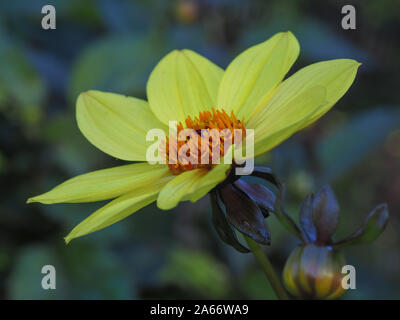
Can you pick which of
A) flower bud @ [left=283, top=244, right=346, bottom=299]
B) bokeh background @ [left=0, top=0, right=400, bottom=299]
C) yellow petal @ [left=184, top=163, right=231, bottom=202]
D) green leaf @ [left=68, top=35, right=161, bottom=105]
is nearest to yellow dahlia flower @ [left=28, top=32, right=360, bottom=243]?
yellow petal @ [left=184, top=163, right=231, bottom=202]

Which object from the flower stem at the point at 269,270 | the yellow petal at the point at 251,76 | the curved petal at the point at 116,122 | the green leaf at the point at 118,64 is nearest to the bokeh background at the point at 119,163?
the green leaf at the point at 118,64

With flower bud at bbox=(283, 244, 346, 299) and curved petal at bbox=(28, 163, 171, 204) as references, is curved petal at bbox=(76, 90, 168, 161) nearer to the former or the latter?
curved petal at bbox=(28, 163, 171, 204)

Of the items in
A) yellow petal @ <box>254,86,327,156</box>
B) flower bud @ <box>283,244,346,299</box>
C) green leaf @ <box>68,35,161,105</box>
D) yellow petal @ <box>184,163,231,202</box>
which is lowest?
flower bud @ <box>283,244,346,299</box>

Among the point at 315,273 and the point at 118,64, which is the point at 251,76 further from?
the point at 118,64

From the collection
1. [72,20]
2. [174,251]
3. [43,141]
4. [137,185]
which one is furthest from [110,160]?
[137,185]

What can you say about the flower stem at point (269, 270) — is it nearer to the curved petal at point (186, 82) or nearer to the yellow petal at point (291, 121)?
the yellow petal at point (291, 121)

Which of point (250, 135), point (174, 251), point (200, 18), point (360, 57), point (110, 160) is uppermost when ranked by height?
point (200, 18)
